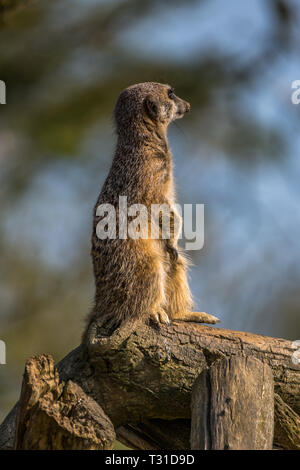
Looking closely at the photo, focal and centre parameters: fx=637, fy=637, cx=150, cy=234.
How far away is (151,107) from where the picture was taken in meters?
4.40

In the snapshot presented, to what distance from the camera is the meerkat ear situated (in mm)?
4395

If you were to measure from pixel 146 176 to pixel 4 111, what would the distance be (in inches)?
226

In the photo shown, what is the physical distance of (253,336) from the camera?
3625 mm

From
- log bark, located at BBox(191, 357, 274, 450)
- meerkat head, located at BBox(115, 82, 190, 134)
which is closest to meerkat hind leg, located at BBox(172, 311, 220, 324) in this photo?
log bark, located at BBox(191, 357, 274, 450)

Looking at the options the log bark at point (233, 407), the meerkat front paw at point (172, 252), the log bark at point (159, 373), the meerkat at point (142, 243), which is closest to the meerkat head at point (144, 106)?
the meerkat at point (142, 243)

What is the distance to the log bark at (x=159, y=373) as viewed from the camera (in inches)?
131

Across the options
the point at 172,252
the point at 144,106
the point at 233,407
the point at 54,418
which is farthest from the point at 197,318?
the point at 144,106

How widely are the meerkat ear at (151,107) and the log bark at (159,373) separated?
1.56m

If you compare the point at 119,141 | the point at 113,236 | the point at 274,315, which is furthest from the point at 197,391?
the point at 274,315

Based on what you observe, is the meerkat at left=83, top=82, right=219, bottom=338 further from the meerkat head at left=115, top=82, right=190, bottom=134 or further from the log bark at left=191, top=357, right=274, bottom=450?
the log bark at left=191, top=357, right=274, bottom=450

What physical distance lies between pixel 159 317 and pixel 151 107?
1565mm

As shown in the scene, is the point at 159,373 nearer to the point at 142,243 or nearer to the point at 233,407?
the point at 233,407
